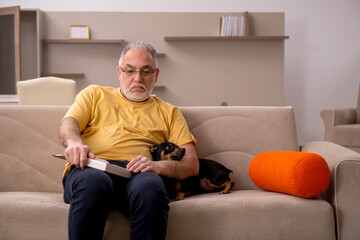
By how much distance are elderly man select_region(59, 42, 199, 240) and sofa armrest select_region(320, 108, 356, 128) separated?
10.5ft

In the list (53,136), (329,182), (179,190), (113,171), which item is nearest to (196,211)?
(179,190)

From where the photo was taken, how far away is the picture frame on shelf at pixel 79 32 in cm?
529

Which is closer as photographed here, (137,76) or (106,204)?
(106,204)

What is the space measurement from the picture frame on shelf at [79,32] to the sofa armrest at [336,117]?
3.35 m

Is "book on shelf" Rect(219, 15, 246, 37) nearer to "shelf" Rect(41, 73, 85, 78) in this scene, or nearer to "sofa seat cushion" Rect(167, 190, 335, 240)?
"shelf" Rect(41, 73, 85, 78)

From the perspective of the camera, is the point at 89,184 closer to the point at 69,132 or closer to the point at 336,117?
the point at 69,132

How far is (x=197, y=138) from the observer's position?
2.02 meters

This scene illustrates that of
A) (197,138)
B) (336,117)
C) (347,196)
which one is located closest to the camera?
(347,196)

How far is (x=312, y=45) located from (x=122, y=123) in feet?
15.9

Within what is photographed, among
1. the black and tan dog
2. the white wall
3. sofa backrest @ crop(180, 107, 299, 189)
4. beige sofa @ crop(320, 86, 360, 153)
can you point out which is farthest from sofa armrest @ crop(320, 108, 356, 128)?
the black and tan dog

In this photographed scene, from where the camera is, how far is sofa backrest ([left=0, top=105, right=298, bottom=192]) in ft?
6.19

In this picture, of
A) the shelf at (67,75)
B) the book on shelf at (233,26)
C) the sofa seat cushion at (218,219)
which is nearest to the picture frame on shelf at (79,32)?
the shelf at (67,75)

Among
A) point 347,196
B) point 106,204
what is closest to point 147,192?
point 106,204

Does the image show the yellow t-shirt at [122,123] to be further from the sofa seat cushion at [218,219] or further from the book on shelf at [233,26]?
the book on shelf at [233,26]
